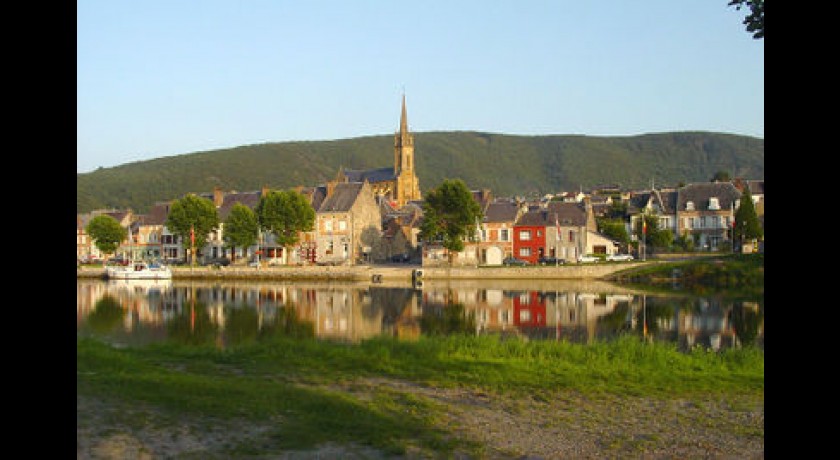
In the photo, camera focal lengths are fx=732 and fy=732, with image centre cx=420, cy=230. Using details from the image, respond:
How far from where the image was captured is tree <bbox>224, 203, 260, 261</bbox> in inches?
3088

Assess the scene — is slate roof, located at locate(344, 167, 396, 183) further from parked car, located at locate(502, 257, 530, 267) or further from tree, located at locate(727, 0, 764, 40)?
tree, located at locate(727, 0, 764, 40)

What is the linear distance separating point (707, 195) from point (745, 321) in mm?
58001

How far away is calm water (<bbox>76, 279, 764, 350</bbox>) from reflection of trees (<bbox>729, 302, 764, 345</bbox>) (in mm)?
52

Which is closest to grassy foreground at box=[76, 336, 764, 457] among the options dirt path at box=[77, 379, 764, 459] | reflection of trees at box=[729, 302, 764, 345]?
dirt path at box=[77, 379, 764, 459]

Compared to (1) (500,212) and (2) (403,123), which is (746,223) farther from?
(2) (403,123)

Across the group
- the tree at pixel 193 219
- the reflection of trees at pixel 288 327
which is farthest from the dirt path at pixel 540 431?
the tree at pixel 193 219

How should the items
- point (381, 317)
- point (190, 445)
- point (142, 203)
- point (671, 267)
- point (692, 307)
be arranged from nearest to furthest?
point (190, 445), point (381, 317), point (692, 307), point (671, 267), point (142, 203)

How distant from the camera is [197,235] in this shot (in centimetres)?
8250

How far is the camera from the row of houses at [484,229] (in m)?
80.1
